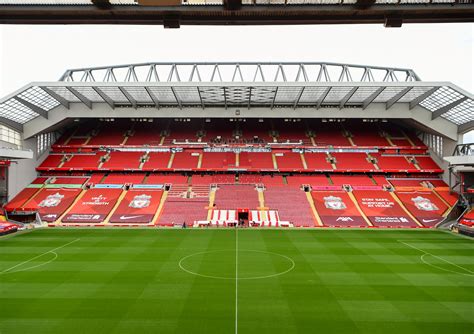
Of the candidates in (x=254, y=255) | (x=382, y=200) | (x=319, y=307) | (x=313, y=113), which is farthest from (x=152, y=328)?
(x=313, y=113)

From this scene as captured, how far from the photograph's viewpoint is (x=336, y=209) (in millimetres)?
44312

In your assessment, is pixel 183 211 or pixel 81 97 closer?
pixel 183 211

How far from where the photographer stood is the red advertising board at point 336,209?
41.8 m

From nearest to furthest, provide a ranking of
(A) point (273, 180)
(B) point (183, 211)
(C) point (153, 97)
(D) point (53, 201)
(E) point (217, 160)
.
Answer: (B) point (183, 211), (D) point (53, 201), (C) point (153, 97), (A) point (273, 180), (E) point (217, 160)

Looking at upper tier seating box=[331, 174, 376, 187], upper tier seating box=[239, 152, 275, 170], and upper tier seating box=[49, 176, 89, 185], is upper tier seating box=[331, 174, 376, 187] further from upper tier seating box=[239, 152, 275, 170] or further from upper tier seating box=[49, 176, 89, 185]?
upper tier seating box=[49, 176, 89, 185]

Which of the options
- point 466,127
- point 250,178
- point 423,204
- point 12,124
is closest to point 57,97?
point 12,124

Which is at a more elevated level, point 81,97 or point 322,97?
point 81,97

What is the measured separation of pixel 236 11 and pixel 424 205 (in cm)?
4689

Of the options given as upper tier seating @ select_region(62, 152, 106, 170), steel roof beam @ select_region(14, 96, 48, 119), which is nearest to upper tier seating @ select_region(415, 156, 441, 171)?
upper tier seating @ select_region(62, 152, 106, 170)

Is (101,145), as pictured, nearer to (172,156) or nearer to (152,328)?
(172,156)

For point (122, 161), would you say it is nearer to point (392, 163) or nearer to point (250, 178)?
point (250, 178)

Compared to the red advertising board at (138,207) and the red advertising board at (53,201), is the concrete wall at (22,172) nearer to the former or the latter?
the red advertising board at (53,201)

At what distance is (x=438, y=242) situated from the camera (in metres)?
31.7

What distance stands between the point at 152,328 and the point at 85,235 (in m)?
24.1
